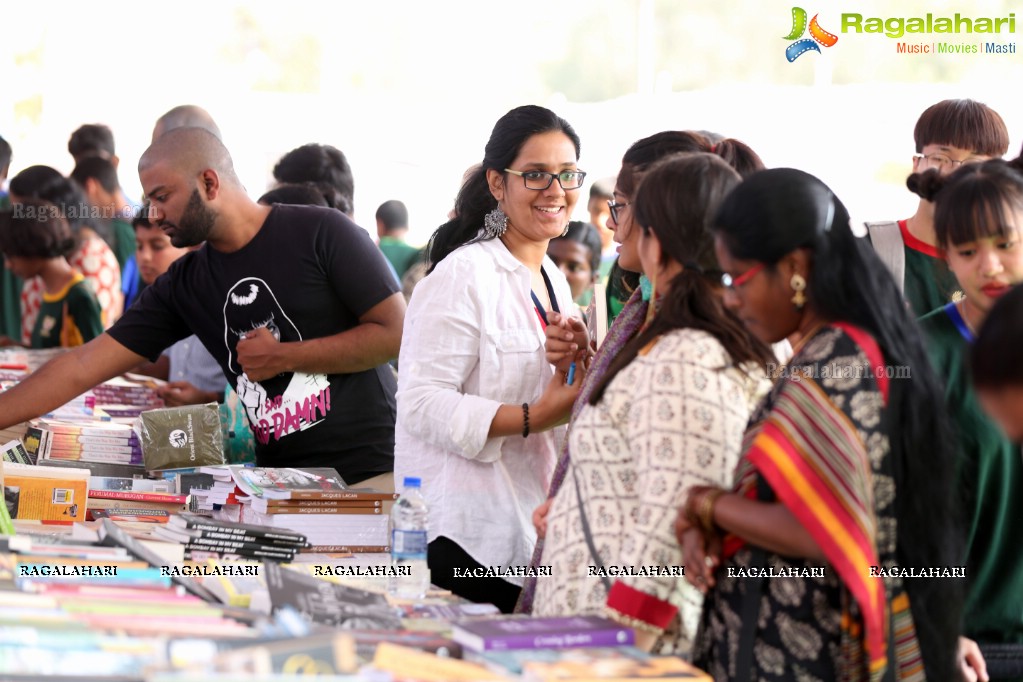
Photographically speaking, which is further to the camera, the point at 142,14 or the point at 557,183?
the point at 142,14

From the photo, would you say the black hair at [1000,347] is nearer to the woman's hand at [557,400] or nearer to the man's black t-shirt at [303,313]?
the woman's hand at [557,400]

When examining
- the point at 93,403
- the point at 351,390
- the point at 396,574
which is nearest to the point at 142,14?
the point at 93,403

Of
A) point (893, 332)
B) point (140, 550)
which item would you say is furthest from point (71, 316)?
point (893, 332)

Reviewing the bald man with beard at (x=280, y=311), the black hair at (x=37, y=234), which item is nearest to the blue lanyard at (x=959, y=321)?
→ the bald man with beard at (x=280, y=311)

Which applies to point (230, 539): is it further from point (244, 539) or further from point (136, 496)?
point (136, 496)

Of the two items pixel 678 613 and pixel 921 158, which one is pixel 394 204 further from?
pixel 678 613

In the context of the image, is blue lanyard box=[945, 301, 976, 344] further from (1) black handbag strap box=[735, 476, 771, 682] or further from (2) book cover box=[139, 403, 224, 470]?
(2) book cover box=[139, 403, 224, 470]

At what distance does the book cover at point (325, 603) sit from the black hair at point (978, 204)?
132 centimetres

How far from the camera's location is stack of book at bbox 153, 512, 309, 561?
99.0 inches

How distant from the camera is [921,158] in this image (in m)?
3.24

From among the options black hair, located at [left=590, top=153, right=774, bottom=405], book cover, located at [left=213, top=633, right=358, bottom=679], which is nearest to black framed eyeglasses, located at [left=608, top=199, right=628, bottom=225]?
black hair, located at [left=590, top=153, right=774, bottom=405]

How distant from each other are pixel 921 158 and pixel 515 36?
29.9 ft

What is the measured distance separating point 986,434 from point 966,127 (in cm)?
124

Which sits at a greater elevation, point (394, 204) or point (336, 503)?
point (394, 204)
